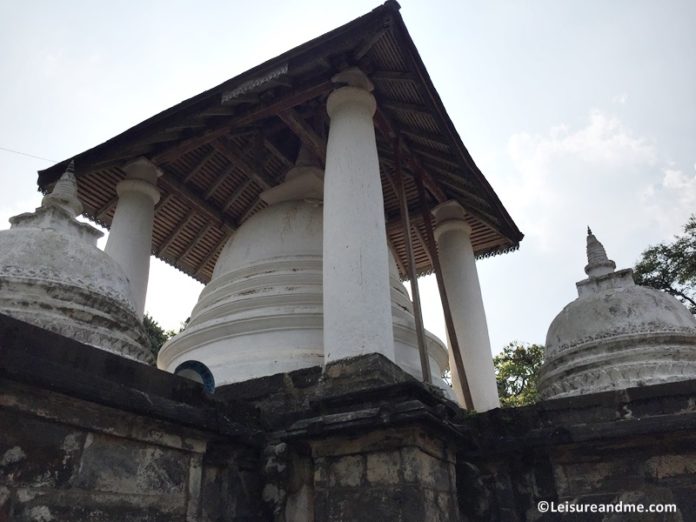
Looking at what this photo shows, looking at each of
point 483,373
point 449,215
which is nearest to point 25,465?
point 483,373

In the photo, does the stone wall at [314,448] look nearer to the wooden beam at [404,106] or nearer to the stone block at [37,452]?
the stone block at [37,452]

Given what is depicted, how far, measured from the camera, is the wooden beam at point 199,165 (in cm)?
927

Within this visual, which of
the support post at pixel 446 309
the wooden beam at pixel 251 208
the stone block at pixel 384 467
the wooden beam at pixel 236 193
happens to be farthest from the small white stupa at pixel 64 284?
the wooden beam at pixel 251 208

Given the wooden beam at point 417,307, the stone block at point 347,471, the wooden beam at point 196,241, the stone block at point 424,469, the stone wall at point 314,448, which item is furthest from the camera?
the wooden beam at point 196,241

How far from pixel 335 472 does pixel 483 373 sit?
484cm

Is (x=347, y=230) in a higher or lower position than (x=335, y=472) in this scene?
higher

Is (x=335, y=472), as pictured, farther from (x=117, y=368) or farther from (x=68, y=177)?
(x=68, y=177)

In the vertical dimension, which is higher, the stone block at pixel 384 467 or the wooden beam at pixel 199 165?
the wooden beam at pixel 199 165

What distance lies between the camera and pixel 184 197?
9664mm

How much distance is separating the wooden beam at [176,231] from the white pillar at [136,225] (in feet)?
5.48

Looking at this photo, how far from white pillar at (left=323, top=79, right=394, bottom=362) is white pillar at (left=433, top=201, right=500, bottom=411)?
3439 mm

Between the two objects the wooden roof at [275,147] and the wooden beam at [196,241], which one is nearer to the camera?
the wooden roof at [275,147]

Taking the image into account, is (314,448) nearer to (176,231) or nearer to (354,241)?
(354,241)

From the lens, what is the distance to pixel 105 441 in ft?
11.4
